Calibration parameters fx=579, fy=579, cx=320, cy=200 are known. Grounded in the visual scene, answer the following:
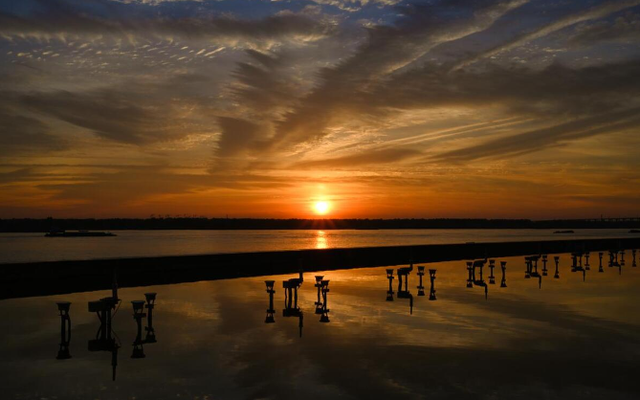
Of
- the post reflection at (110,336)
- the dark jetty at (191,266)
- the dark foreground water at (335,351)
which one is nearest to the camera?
the dark foreground water at (335,351)

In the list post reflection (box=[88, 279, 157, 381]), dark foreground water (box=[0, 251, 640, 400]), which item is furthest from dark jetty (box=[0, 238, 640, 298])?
post reflection (box=[88, 279, 157, 381])

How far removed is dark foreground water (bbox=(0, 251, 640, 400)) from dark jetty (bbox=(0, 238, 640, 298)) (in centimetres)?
204

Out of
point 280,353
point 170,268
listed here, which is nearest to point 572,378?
point 280,353

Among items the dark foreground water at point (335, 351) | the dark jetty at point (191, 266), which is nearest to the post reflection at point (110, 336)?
the dark foreground water at point (335, 351)

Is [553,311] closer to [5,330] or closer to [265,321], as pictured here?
[265,321]

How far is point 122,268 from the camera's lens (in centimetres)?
2769

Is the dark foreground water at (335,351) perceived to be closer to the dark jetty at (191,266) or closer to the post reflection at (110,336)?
the post reflection at (110,336)

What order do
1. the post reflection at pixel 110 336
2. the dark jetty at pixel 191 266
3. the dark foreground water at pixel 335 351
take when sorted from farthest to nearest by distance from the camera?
the dark jetty at pixel 191 266 → the post reflection at pixel 110 336 → the dark foreground water at pixel 335 351

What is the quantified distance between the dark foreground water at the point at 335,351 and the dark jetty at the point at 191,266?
2.04 m

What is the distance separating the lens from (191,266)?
101ft

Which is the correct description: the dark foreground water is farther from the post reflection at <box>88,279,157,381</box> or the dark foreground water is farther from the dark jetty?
the dark jetty

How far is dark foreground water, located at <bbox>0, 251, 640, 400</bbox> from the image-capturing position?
16.9 meters

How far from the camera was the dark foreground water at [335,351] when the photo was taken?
55.5 ft

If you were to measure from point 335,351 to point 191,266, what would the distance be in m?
12.1
